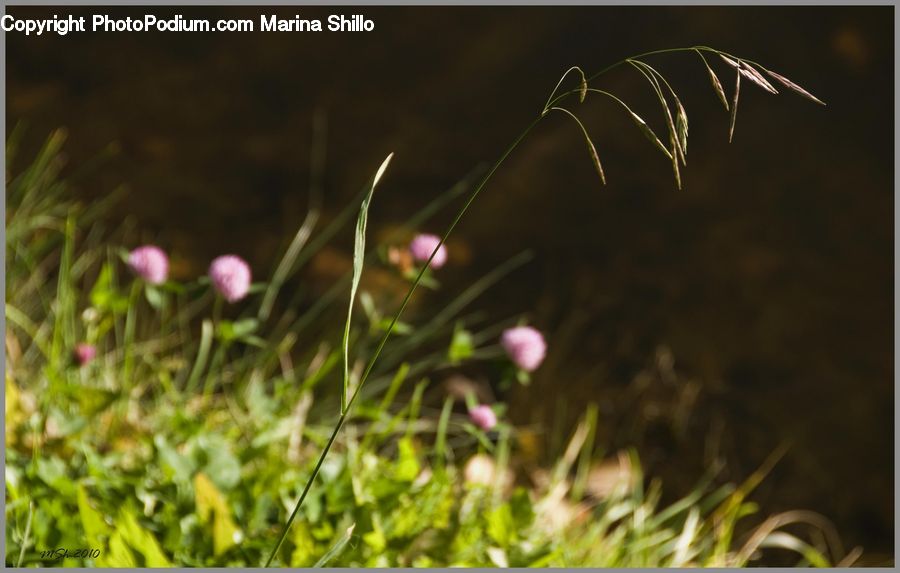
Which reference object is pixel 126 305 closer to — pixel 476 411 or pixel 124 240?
pixel 476 411

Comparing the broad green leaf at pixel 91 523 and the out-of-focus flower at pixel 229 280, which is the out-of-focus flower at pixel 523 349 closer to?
the out-of-focus flower at pixel 229 280

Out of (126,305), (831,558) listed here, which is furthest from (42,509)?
(831,558)

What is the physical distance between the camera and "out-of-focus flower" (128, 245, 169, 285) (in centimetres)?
119

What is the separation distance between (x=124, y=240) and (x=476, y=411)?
1507 mm

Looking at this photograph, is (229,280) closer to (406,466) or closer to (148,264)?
(148,264)

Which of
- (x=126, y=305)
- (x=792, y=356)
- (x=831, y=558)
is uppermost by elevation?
(x=126, y=305)

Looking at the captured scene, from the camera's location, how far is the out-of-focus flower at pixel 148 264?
1192mm

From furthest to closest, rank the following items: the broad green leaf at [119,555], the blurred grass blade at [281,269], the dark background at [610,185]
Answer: the dark background at [610,185]
the blurred grass blade at [281,269]
the broad green leaf at [119,555]

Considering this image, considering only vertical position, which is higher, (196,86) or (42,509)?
(196,86)

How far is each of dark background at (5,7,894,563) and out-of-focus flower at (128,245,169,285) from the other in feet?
3.76

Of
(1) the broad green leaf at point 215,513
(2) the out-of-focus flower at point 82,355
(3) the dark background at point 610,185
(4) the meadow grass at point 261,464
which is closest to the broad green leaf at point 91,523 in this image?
(4) the meadow grass at point 261,464

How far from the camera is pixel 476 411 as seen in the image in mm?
1167

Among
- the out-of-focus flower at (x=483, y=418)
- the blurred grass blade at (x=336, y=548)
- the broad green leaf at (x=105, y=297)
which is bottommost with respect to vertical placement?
the out-of-focus flower at (x=483, y=418)

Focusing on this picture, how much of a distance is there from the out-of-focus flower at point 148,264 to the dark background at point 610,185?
1.15m
